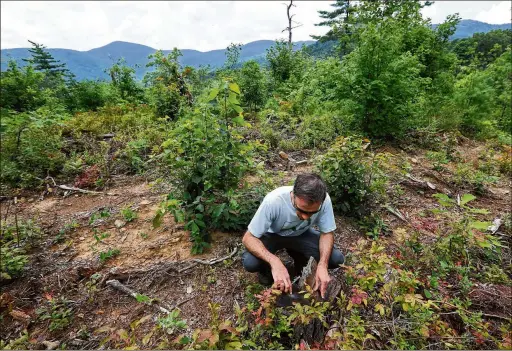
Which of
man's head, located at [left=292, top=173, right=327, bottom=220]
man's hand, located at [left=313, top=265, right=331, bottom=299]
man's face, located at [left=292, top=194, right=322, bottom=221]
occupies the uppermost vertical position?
man's head, located at [left=292, top=173, right=327, bottom=220]

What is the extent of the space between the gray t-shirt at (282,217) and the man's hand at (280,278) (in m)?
0.33

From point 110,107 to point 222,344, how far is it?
25.2 ft

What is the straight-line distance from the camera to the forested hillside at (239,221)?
228 cm

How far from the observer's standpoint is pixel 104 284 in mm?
2891

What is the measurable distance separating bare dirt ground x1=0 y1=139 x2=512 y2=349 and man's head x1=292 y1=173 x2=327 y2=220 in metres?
1.04

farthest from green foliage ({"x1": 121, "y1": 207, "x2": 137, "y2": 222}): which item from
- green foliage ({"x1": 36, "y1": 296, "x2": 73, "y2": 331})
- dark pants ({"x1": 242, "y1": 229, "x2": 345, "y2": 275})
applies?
dark pants ({"x1": 242, "y1": 229, "x2": 345, "y2": 275})

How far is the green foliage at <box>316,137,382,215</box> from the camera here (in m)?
3.77

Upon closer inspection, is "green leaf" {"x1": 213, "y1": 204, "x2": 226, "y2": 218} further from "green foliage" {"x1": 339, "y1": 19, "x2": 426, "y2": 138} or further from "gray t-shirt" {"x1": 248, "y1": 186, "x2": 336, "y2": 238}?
"green foliage" {"x1": 339, "y1": 19, "x2": 426, "y2": 138}

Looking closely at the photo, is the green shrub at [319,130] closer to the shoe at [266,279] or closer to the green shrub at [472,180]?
the green shrub at [472,180]

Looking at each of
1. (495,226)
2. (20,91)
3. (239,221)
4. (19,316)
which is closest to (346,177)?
(239,221)

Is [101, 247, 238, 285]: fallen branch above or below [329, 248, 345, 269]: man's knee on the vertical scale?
below

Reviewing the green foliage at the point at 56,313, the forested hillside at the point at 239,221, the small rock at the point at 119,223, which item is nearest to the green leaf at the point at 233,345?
the forested hillside at the point at 239,221

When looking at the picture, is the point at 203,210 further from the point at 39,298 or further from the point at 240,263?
the point at 39,298

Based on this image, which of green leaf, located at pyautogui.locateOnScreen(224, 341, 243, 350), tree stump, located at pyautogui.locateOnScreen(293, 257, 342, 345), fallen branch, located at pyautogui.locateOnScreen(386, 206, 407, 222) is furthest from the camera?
fallen branch, located at pyautogui.locateOnScreen(386, 206, 407, 222)
